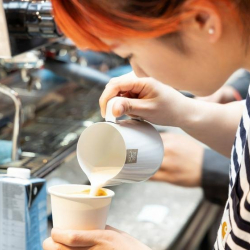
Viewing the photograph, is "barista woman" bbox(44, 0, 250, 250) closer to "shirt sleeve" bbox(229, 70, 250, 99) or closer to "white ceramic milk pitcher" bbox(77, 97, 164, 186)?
"white ceramic milk pitcher" bbox(77, 97, 164, 186)

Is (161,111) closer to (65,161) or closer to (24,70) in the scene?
(65,161)

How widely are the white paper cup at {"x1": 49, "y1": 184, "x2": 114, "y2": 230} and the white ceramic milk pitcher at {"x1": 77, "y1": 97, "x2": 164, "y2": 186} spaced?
76 millimetres

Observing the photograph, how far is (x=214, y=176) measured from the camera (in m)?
1.61

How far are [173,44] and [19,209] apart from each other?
0.42 m

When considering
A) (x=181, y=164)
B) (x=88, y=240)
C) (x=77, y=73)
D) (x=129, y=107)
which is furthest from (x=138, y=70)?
(x=77, y=73)

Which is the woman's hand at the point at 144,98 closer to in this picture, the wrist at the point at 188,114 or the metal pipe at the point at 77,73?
the wrist at the point at 188,114

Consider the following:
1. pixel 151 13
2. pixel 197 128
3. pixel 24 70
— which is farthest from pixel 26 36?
pixel 151 13

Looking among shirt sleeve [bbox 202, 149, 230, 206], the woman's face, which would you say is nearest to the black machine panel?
the woman's face

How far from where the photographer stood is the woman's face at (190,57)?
2.58ft

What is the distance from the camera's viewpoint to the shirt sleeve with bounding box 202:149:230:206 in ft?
5.30

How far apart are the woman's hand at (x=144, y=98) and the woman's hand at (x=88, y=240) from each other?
0.72ft

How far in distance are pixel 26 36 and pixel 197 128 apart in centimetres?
43

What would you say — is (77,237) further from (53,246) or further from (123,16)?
(123,16)

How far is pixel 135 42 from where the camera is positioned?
2.70 feet
